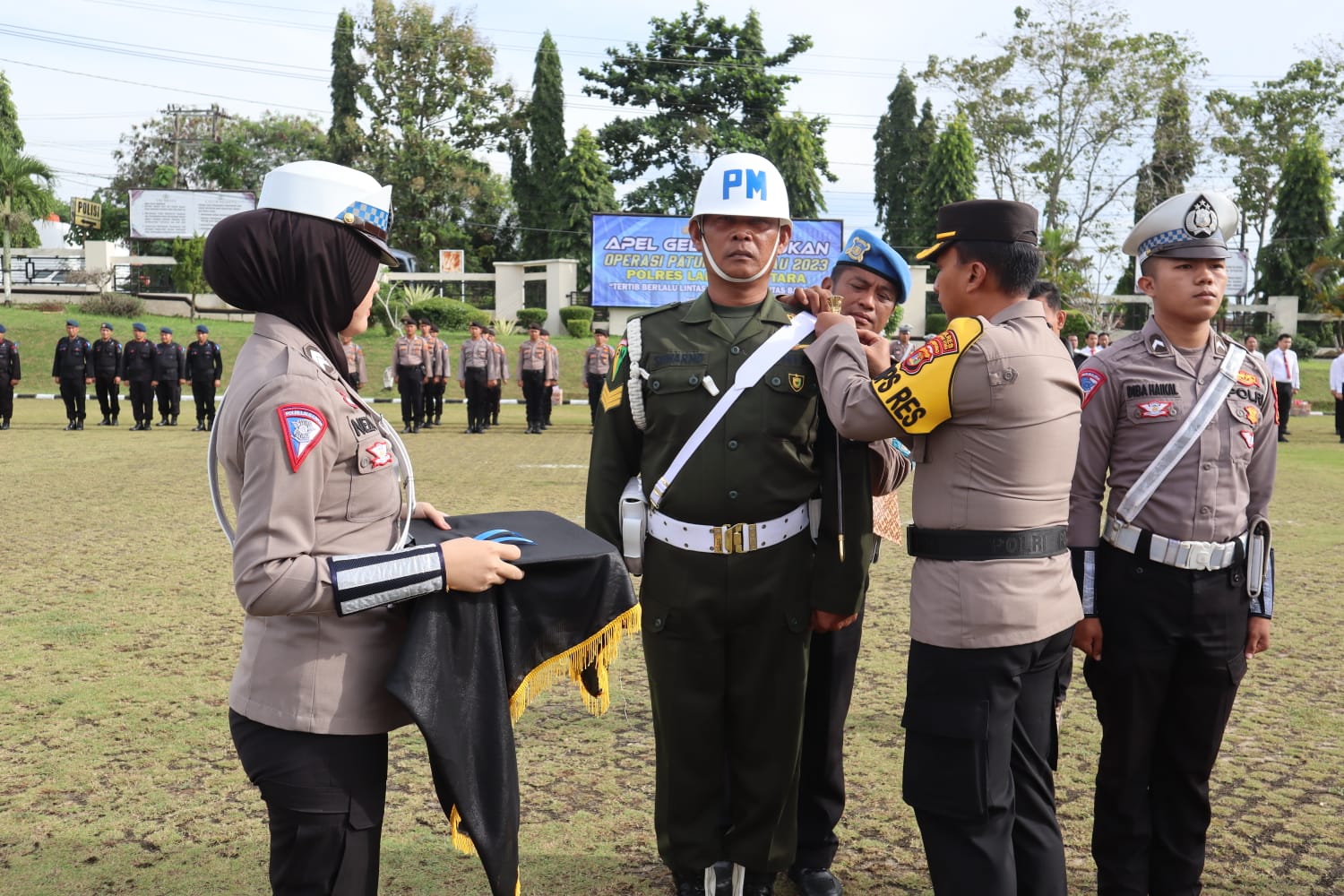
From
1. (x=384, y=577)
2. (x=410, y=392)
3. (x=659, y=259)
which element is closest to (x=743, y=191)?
(x=384, y=577)

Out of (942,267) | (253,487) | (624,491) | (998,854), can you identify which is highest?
(942,267)

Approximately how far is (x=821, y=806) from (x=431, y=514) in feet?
5.57

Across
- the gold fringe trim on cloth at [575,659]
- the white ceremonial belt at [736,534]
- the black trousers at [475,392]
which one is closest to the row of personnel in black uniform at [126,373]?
the black trousers at [475,392]

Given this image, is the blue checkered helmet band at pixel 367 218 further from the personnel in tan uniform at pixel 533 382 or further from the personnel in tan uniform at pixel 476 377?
the personnel in tan uniform at pixel 533 382

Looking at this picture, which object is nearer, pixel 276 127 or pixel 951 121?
pixel 951 121

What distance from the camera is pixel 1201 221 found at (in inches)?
127

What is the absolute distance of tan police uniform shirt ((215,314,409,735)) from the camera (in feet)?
6.42

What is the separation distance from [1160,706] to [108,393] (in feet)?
66.7

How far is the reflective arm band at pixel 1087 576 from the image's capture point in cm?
323

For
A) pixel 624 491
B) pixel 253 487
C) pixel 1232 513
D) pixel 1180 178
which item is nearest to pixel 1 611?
pixel 624 491

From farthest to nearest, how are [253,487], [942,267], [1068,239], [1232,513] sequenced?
1. [1068,239]
2. [1232,513]
3. [942,267]
4. [253,487]

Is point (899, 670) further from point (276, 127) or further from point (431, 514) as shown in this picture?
point (276, 127)

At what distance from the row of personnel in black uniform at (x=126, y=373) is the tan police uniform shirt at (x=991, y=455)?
688 inches

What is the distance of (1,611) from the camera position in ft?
20.8
